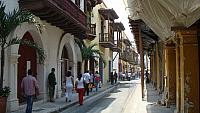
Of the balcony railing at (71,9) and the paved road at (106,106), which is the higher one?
the balcony railing at (71,9)

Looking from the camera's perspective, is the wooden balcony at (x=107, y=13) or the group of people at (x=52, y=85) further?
the wooden balcony at (x=107, y=13)

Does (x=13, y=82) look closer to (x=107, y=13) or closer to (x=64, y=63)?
(x=64, y=63)

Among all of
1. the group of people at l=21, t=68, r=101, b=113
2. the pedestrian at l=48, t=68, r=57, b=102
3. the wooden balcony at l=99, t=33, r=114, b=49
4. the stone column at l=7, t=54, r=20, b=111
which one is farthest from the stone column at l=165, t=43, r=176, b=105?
the wooden balcony at l=99, t=33, r=114, b=49

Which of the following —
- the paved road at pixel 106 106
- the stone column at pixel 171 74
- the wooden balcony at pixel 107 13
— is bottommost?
the paved road at pixel 106 106

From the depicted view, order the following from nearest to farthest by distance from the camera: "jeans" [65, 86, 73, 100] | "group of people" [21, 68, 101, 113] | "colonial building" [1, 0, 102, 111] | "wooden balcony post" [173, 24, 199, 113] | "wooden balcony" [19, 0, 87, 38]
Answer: "wooden balcony post" [173, 24, 199, 113]
"group of people" [21, 68, 101, 113]
"colonial building" [1, 0, 102, 111]
"wooden balcony" [19, 0, 87, 38]
"jeans" [65, 86, 73, 100]

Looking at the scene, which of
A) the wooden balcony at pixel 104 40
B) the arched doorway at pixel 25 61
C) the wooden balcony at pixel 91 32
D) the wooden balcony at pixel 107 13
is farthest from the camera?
the wooden balcony at pixel 107 13

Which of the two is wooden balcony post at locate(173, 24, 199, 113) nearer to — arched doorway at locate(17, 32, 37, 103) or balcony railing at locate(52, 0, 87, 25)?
arched doorway at locate(17, 32, 37, 103)

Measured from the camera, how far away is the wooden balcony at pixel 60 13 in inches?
663

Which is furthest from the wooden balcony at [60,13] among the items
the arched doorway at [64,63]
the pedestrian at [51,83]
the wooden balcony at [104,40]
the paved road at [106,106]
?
the wooden balcony at [104,40]

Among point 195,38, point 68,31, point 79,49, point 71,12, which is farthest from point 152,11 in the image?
point 79,49

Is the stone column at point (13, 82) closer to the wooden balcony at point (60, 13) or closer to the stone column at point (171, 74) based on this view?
the wooden balcony at point (60, 13)

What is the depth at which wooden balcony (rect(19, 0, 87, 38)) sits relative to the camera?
55.3ft

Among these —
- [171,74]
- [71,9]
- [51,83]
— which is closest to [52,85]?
[51,83]

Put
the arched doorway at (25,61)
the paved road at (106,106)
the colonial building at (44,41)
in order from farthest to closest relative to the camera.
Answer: the arched doorway at (25,61), the paved road at (106,106), the colonial building at (44,41)
